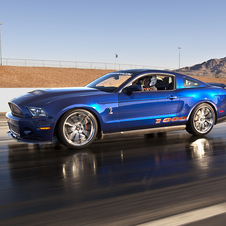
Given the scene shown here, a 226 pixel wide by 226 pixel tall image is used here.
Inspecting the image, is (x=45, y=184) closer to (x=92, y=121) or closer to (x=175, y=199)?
(x=175, y=199)

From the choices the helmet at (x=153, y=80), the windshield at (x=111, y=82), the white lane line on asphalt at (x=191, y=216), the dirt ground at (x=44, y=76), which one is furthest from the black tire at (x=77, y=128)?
the dirt ground at (x=44, y=76)

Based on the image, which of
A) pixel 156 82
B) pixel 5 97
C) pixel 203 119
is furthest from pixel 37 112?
pixel 5 97

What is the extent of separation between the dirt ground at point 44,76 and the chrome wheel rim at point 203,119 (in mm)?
42171

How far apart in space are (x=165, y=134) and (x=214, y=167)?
3013mm

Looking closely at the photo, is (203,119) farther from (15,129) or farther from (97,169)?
(15,129)

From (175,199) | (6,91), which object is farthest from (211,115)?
(6,91)

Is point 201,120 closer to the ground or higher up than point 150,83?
closer to the ground

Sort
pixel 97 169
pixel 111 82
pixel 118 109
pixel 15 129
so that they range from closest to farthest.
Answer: pixel 97 169 < pixel 15 129 < pixel 118 109 < pixel 111 82

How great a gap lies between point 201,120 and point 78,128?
3051 millimetres

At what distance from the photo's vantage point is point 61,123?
5.58 metres

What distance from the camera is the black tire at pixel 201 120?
7.11 metres

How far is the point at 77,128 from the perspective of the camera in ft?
19.0

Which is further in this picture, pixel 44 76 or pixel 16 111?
pixel 44 76

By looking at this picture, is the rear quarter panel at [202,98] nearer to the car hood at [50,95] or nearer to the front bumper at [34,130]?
the car hood at [50,95]
